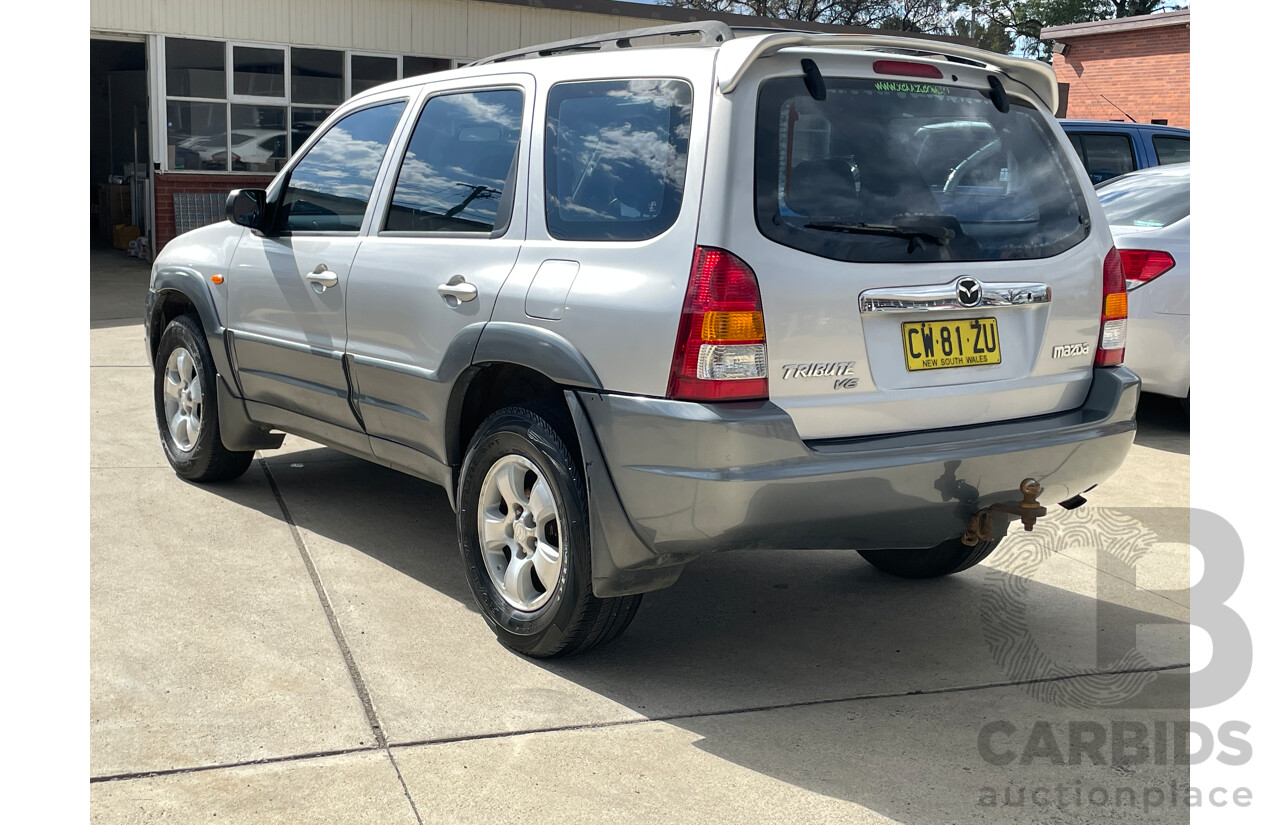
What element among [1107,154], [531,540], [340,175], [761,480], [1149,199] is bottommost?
[531,540]

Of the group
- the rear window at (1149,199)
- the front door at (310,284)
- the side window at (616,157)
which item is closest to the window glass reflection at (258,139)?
the rear window at (1149,199)

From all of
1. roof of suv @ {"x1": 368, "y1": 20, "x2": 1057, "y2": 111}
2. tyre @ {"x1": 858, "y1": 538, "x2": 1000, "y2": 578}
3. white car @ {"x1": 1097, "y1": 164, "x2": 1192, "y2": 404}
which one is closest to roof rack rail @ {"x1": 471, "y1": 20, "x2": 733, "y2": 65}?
roof of suv @ {"x1": 368, "y1": 20, "x2": 1057, "y2": 111}

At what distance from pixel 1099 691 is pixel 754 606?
129cm

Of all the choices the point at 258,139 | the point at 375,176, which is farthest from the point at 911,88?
the point at 258,139

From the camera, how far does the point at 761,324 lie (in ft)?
11.1

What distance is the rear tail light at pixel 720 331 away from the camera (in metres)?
3.37

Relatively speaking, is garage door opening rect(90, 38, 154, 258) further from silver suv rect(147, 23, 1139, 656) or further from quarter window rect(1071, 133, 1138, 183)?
silver suv rect(147, 23, 1139, 656)

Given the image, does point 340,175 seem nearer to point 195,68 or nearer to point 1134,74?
point 195,68

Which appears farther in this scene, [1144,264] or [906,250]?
[1144,264]

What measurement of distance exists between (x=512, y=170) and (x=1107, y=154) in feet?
27.6

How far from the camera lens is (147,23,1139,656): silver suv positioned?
3.42m

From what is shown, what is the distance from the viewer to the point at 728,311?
3371mm

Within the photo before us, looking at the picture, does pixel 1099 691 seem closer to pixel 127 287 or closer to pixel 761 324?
pixel 761 324

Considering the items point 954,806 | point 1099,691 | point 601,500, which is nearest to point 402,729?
point 601,500
